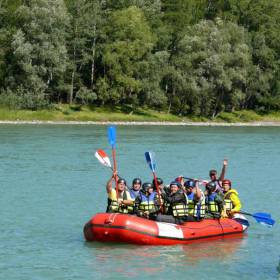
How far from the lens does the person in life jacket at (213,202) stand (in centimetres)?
1848

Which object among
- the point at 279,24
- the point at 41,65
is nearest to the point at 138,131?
the point at 41,65

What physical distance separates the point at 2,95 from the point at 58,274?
156ft

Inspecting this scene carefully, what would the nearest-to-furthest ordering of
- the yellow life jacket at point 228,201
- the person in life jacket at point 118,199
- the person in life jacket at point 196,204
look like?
the person in life jacket at point 118,199 < the person in life jacket at point 196,204 < the yellow life jacket at point 228,201

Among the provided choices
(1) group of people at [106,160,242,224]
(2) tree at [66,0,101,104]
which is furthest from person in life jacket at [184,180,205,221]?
(2) tree at [66,0,101,104]

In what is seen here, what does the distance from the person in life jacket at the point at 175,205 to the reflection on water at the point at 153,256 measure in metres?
0.63

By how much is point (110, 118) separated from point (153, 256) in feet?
157

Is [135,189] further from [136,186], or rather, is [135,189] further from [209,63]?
[209,63]

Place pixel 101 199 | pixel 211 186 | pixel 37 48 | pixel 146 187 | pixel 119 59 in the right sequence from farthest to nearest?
pixel 119 59 < pixel 37 48 < pixel 101 199 < pixel 211 186 < pixel 146 187

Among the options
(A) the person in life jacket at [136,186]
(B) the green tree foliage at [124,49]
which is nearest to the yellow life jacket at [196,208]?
(A) the person in life jacket at [136,186]

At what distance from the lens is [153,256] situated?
54.5 feet

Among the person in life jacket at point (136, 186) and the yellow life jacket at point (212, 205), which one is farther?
the yellow life jacket at point (212, 205)

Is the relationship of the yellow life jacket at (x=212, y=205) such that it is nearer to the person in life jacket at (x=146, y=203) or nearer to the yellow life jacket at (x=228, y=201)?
the yellow life jacket at (x=228, y=201)

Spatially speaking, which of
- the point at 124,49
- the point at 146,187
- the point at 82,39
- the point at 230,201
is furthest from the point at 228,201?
the point at 82,39

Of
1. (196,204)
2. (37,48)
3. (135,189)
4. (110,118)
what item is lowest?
(110,118)
